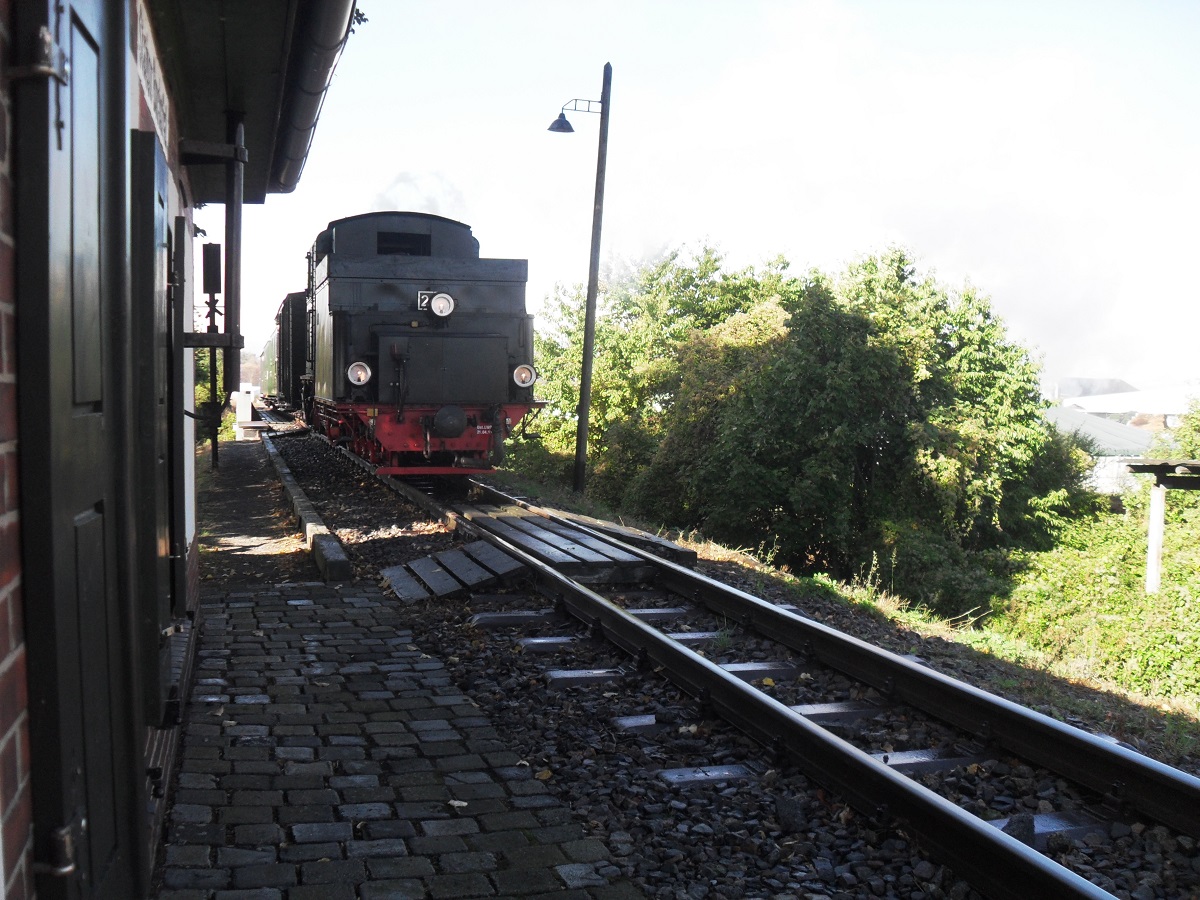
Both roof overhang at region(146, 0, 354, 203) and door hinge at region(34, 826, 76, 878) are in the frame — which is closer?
door hinge at region(34, 826, 76, 878)

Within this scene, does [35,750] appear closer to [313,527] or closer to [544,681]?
[544,681]

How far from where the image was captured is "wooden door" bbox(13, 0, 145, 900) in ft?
5.25

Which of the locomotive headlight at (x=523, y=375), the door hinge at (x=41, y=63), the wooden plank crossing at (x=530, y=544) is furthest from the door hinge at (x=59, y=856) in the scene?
the locomotive headlight at (x=523, y=375)

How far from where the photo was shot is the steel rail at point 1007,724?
3.58 m

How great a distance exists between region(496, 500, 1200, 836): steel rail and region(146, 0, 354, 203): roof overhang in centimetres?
392

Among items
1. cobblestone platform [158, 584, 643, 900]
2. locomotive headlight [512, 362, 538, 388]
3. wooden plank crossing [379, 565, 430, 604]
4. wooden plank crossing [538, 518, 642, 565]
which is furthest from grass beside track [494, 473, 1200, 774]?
cobblestone platform [158, 584, 643, 900]

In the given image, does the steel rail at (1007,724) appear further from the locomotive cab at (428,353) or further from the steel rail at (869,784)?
the locomotive cab at (428,353)

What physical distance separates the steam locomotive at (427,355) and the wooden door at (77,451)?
10.2 metres

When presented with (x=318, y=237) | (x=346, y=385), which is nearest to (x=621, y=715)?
(x=346, y=385)

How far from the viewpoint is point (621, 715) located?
494 centimetres

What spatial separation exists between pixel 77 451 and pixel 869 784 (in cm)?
293

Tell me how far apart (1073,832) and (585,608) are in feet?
11.6

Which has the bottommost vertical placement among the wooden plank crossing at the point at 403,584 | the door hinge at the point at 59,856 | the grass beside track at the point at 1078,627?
the grass beside track at the point at 1078,627

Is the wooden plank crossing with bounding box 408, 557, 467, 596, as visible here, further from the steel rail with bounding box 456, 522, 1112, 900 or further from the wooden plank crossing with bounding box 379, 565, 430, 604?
the steel rail with bounding box 456, 522, 1112, 900
